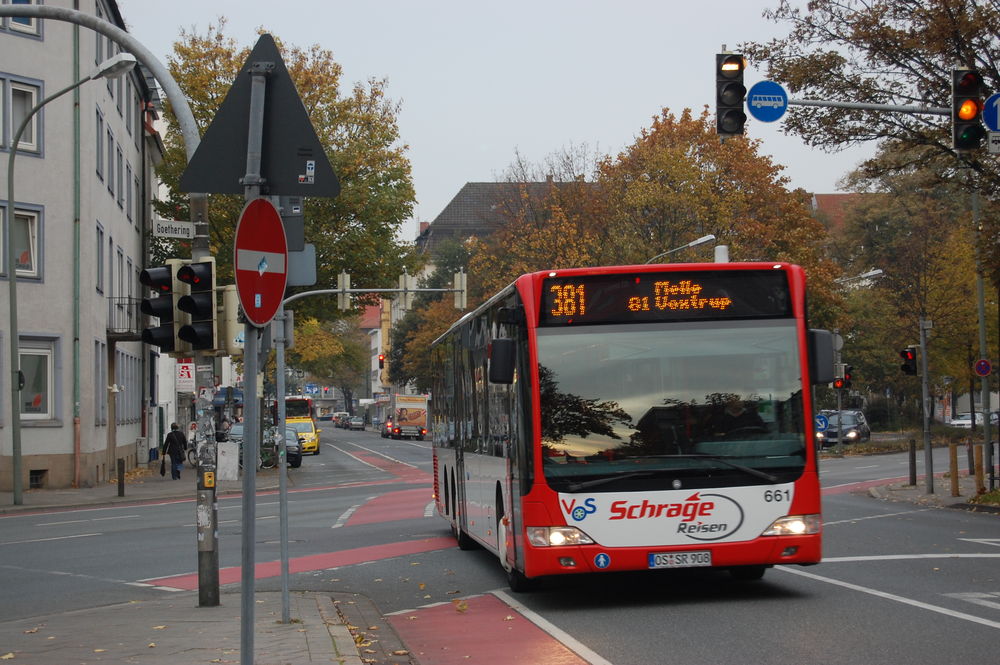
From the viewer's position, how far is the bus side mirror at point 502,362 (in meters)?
11.2

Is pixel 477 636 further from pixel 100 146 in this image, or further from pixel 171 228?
pixel 100 146

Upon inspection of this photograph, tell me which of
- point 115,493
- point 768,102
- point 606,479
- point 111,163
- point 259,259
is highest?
point 111,163

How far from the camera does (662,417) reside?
11.3 metres

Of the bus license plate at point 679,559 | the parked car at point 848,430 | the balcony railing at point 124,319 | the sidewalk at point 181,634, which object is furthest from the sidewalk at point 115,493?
the parked car at point 848,430

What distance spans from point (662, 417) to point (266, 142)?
17.6ft

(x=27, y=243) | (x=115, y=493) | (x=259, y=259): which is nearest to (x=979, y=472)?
(x=115, y=493)

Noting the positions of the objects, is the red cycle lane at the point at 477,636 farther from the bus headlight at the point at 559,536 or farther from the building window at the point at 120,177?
the building window at the point at 120,177

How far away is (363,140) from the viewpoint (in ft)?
164

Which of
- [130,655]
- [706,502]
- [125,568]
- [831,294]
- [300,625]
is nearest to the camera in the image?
[130,655]

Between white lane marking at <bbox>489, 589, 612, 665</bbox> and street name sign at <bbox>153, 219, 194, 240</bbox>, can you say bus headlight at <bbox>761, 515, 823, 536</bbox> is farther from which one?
street name sign at <bbox>153, 219, 194, 240</bbox>

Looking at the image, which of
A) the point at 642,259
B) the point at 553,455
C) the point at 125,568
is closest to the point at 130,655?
the point at 553,455

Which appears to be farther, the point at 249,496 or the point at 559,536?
the point at 559,536

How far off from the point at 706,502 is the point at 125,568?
8735 millimetres

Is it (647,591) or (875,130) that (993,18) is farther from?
(647,591)
